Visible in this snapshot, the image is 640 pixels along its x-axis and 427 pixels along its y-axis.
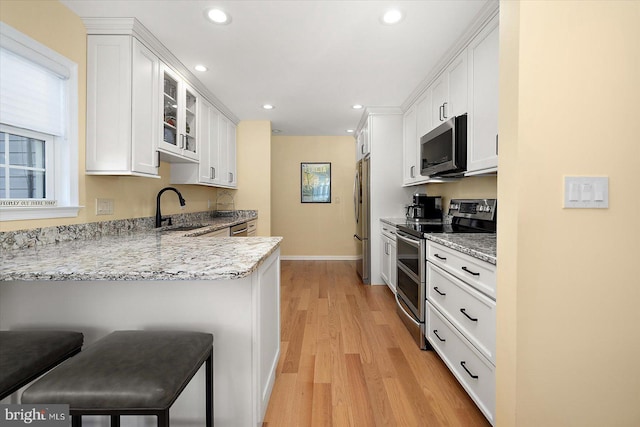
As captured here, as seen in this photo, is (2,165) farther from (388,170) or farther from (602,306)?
(388,170)

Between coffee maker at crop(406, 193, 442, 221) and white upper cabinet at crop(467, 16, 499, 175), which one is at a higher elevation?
white upper cabinet at crop(467, 16, 499, 175)

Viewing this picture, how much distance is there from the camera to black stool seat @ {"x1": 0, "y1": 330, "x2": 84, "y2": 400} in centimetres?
88

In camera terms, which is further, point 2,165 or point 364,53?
point 364,53

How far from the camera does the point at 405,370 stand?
6.57 ft

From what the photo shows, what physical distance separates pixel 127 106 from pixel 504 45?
2.27 meters

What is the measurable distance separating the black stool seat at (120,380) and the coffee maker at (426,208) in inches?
114

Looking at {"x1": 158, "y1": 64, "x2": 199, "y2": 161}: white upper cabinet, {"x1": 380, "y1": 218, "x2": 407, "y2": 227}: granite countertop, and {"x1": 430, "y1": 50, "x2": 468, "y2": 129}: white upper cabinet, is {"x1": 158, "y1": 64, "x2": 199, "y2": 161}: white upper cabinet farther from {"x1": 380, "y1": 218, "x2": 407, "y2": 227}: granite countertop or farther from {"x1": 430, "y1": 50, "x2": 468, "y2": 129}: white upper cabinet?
{"x1": 430, "y1": 50, "x2": 468, "y2": 129}: white upper cabinet

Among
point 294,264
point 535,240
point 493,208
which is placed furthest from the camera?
point 294,264

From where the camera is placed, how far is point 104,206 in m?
2.26

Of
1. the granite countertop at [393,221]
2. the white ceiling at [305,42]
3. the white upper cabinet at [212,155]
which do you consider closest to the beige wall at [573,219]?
the white ceiling at [305,42]

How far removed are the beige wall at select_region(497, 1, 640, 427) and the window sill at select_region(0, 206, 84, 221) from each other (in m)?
2.33

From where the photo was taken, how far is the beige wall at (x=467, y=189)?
2.56 m

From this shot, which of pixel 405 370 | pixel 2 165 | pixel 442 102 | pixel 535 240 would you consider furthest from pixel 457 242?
pixel 2 165

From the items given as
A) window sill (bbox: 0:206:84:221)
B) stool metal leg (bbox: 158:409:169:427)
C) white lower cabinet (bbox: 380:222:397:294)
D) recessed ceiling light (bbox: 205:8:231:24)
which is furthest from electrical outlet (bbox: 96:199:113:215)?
white lower cabinet (bbox: 380:222:397:294)
